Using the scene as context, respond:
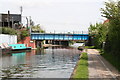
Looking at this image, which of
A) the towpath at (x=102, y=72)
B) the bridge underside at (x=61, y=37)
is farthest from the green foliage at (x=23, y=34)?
the towpath at (x=102, y=72)

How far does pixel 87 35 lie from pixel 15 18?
95.1 ft

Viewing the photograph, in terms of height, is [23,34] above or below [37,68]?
above

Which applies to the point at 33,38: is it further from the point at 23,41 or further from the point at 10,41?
the point at 10,41

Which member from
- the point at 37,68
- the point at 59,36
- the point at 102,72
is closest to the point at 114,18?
the point at 102,72

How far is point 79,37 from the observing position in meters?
68.8

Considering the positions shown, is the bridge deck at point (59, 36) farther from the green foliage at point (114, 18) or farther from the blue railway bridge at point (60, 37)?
the green foliage at point (114, 18)

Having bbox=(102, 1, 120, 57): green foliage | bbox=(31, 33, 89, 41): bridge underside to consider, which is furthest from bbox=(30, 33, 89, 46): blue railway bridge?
bbox=(102, 1, 120, 57): green foliage

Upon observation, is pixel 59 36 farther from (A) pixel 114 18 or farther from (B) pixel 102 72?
(B) pixel 102 72

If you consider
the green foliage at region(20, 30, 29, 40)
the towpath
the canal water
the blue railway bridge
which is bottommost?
the canal water

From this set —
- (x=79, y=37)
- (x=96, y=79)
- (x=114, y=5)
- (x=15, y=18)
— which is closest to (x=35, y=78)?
(x=96, y=79)

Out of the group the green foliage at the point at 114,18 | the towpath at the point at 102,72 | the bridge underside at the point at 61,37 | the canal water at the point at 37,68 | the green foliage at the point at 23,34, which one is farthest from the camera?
the green foliage at the point at 23,34

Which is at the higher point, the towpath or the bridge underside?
the bridge underside

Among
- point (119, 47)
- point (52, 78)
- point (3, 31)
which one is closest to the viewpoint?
point (52, 78)

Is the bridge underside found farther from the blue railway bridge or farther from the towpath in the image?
the towpath
